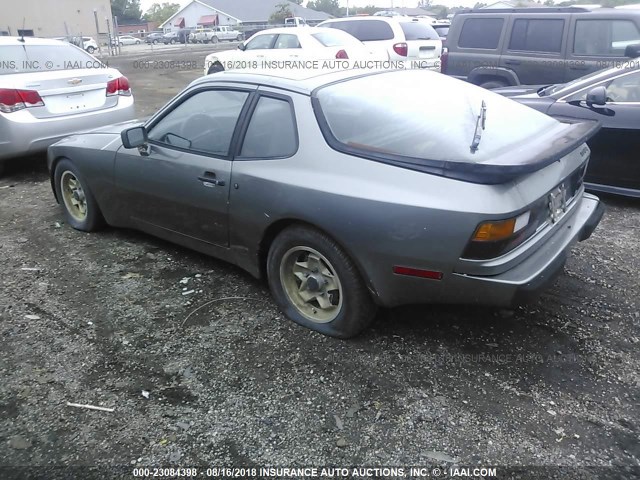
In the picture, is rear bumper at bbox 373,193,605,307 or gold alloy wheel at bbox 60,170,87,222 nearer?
rear bumper at bbox 373,193,605,307

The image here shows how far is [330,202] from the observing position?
9.30ft

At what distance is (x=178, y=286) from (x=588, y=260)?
3037 millimetres

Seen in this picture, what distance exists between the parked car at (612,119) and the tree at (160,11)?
10115 cm

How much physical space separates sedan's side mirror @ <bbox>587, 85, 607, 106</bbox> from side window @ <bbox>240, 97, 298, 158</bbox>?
10.5 ft

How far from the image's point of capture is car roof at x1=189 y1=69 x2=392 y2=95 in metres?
3.21

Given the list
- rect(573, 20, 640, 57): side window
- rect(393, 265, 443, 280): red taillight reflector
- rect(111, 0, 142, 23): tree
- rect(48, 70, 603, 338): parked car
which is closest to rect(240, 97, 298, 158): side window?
rect(48, 70, 603, 338): parked car

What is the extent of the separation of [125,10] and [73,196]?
96.1 metres

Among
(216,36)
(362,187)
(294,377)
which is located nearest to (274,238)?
(362,187)

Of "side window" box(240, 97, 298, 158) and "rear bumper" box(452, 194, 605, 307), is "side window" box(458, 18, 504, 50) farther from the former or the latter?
"rear bumper" box(452, 194, 605, 307)

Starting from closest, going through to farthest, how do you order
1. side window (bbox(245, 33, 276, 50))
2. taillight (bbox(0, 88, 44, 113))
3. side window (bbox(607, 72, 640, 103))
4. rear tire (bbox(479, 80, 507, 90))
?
side window (bbox(607, 72, 640, 103))
taillight (bbox(0, 88, 44, 113))
rear tire (bbox(479, 80, 507, 90))
side window (bbox(245, 33, 276, 50))

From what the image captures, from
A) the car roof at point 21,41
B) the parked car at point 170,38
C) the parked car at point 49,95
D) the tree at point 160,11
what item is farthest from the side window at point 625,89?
the tree at point 160,11

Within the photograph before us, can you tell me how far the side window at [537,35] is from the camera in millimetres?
7551

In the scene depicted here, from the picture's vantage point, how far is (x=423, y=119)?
302cm

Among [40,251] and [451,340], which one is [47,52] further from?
[451,340]
